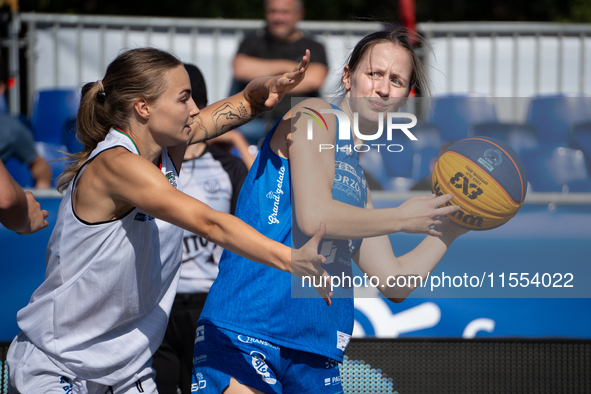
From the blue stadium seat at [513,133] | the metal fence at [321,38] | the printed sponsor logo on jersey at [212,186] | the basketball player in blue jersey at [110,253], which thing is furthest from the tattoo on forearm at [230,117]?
the metal fence at [321,38]

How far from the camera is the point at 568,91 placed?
24.4 ft

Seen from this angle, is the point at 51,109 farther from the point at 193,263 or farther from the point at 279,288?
the point at 279,288

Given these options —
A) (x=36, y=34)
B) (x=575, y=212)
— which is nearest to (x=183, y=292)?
(x=575, y=212)

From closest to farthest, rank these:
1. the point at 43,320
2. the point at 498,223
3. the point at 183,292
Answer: the point at 43,320 → the point at 498,223 → the point at 183,292

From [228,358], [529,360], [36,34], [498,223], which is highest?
[36,34]

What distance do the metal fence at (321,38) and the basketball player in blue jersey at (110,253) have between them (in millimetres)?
5382

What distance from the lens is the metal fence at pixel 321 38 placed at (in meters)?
7.42

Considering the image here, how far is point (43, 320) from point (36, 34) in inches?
250

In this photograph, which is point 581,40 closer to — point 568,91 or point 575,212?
point 568,91

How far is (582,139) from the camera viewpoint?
441 centimetres

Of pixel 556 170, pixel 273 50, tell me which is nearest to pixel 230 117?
pixel 556 170

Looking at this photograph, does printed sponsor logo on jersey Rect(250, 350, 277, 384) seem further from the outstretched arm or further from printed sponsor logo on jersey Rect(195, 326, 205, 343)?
the outstretched arm

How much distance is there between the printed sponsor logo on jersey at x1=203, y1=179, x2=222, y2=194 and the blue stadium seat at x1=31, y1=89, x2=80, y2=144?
4416mm

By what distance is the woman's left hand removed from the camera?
81.4 inches
